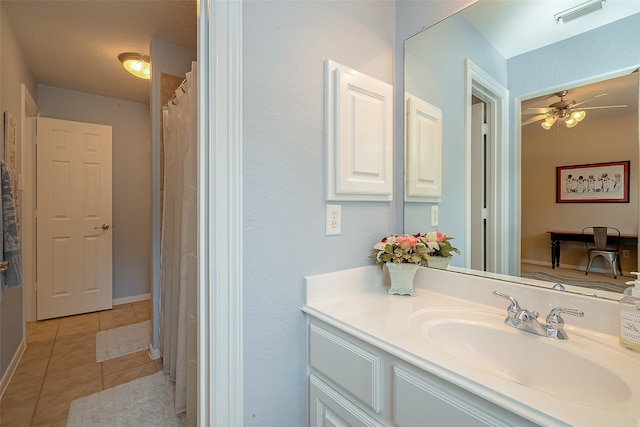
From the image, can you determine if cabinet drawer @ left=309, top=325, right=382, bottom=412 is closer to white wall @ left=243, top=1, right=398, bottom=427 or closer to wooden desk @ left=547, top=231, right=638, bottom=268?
white wall @ left=243, top=1, right=398, bottom=427

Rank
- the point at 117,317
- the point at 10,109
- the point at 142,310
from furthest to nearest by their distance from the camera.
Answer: the point at 142,310 → the point at 117,317 → the point at 10,109

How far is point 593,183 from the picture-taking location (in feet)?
2.99

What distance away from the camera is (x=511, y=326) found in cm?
91

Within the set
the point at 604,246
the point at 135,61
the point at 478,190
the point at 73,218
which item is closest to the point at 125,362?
the point at 73,218

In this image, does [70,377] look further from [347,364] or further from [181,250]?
[347,364]

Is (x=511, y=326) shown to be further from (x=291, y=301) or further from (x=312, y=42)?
(x=312, y=42)

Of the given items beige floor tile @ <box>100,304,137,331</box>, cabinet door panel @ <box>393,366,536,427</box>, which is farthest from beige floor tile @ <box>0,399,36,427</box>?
cabinet door panel @ <box>393,366,536,427</box>

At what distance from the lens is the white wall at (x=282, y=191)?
Answer: 0.98 metres

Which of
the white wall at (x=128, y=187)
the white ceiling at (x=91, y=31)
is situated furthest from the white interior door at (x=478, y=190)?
the white wall at (x=128, y=187)

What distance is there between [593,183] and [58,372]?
308cm

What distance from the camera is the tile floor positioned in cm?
163

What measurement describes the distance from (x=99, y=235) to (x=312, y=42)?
10.9 ft

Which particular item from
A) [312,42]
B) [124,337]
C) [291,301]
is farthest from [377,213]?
[124,337]

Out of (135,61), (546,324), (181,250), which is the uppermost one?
(135,61)
